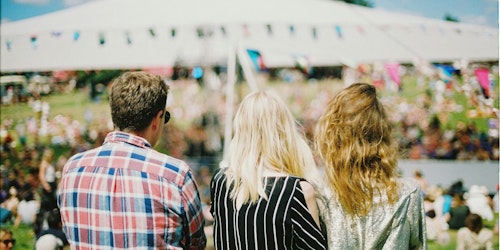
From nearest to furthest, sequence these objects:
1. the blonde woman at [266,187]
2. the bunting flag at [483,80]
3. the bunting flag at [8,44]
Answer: the blonde woman at [266,187]
the bunting flag at [483,80]
the bunting flag at [8,44]

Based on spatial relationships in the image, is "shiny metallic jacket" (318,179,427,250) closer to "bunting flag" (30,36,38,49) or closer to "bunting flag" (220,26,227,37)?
"bunting flag" (220,26,227,37)

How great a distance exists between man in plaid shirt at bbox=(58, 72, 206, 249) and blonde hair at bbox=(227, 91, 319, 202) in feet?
0.61

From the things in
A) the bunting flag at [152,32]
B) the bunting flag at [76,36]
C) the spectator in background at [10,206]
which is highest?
the bunting flag at [152,32]

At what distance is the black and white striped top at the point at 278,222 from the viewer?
4.84ft

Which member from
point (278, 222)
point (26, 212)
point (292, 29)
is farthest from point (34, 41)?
point (278, 222)

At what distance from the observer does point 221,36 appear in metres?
4.80

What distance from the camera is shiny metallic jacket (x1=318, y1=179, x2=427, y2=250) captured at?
4.98 ft

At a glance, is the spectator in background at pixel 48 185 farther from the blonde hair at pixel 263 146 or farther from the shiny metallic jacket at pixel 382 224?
the shiny metallic jacket at pixel 382 224

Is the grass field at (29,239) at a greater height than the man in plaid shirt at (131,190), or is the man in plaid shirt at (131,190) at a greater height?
the man in plaid shirt at (131,190)

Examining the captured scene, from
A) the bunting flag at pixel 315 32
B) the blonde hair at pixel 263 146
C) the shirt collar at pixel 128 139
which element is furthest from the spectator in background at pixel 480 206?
the shirt collar at pixel 128 139

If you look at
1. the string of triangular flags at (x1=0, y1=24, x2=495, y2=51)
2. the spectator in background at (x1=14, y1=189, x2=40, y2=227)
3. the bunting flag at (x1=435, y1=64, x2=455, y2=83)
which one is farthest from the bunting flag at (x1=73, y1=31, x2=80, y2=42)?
the bunting flag at (x1=435, y1=64, x2=455, y2=83)

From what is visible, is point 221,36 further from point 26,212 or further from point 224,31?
point 26,212

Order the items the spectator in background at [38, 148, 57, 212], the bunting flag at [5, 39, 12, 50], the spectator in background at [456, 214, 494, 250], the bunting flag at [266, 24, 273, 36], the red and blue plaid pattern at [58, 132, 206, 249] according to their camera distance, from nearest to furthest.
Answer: the red and blue plaid pattern at [58, 132, 206, 249] < the spectator in background at [456, 214, 494, 250] < the spectator in background at [38, 148, 57, 212] < the bunting flag at [266, 24, 273, 36] < the bunting flag at [5, 39, 12, 50]

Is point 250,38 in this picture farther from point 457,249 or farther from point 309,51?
point 457,249
